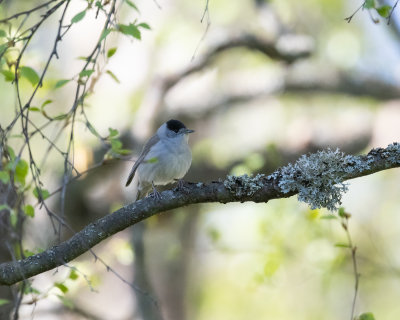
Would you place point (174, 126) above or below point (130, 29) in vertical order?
above

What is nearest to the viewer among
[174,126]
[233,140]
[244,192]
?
[244,192]

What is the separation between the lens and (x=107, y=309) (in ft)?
39.6

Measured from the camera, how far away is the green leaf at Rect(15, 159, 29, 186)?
3.37 metres

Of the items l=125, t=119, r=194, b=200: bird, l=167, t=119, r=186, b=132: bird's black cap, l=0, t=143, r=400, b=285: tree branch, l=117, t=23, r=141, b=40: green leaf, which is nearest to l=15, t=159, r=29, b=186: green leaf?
l=0, t=143, r=400, b=285: tree branch

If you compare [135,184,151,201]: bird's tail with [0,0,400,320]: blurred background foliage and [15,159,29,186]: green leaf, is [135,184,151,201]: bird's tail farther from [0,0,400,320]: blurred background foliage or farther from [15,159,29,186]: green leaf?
[15,159,29,186]: green leaf

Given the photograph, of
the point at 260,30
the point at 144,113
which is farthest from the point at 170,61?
the point at 144,113

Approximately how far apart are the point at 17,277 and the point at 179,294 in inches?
292

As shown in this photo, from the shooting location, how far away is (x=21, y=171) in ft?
11.2

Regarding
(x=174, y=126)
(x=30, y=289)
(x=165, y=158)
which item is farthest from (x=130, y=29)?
(x=174, y=126)

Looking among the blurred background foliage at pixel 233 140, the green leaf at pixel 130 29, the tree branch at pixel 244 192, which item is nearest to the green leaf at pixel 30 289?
the tree branch at pixel 244 192

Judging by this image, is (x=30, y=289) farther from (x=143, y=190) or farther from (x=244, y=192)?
(x=143, y=190)

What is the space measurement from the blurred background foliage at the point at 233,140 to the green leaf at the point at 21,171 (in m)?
1.27

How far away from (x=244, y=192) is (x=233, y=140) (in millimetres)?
6692

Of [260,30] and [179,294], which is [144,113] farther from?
[179,294]
